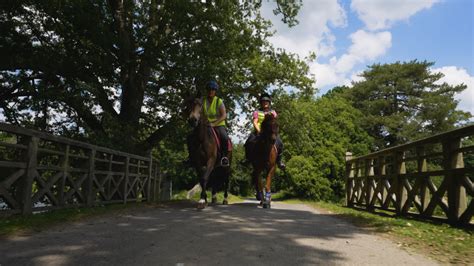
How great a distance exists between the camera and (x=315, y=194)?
29.8 meters

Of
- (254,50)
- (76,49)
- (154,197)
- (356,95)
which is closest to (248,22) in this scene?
(254,50)

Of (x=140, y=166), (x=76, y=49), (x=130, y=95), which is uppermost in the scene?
(x=76, y=49)

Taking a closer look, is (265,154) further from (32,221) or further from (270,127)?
(32,221)

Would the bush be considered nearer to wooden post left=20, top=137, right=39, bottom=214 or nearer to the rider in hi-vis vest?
the rider in hi-vis vest

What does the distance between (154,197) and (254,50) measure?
801 cm

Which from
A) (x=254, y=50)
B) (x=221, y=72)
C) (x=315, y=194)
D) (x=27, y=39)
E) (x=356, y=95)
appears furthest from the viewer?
(x=356, y=95)

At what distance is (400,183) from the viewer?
8539mm

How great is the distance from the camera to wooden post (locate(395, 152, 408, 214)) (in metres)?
8.42

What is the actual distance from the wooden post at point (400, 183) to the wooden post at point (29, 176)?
24.6ft

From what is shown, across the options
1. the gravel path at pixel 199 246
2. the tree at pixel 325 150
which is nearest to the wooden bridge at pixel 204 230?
the gravel path at pixel 199 246

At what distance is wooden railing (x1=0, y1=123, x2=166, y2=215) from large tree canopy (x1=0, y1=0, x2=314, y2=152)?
1.49 meters

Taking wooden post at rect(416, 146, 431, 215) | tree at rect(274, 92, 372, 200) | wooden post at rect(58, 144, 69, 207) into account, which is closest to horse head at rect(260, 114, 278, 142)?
wooden post at rect(416, 146, 431, 215)

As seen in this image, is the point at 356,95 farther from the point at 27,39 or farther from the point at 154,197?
the point at 27,39

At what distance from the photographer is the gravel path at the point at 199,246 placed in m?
3.61
